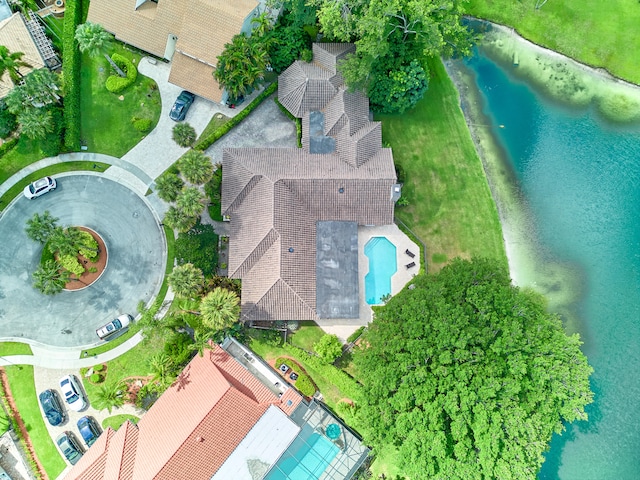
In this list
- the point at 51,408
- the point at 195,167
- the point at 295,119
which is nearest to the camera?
the point at 195,167

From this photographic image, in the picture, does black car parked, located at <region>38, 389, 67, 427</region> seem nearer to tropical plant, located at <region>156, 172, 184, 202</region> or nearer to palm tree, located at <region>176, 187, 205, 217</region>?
tropical plant, located at <region>156, 172, 184, 202</region>

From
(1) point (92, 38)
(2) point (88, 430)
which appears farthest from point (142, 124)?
(2) point (88, 430)

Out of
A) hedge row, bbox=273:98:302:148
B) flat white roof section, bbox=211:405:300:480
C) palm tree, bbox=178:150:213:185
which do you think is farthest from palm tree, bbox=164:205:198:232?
flat white roof section, bbox=211:405:300:480

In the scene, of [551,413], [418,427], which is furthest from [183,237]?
[551,413]

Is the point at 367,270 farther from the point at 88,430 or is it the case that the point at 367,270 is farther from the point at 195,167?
the point at 88,430

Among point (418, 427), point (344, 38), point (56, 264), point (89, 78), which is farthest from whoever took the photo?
point (89, 78)

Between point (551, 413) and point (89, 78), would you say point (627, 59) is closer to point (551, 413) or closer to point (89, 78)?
point (551, 413)
